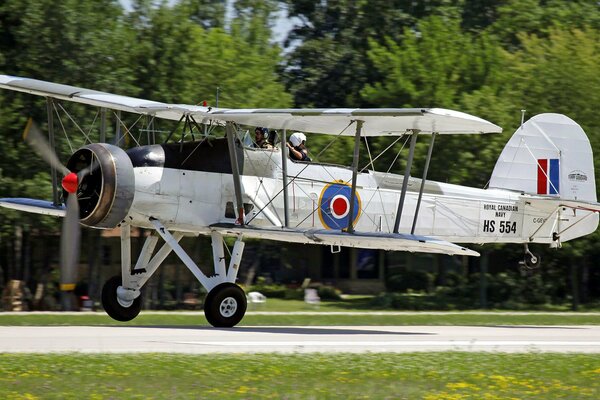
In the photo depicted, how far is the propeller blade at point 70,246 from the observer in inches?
574

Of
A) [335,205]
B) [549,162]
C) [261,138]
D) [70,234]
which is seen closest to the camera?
[70,234]

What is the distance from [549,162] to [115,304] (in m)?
9.14

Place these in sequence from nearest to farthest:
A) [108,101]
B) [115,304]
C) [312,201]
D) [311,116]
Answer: [311,116]
[108,101]
[115,304]
[312,201]

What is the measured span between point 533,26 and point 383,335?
3120cm

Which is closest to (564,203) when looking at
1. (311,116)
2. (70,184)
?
(311,116)

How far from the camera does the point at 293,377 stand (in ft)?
36.3

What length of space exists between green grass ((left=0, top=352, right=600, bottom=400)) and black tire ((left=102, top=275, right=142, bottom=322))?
16.6 ft

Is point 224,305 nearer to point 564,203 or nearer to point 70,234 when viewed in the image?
point 70,234

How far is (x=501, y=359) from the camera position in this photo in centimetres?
1270

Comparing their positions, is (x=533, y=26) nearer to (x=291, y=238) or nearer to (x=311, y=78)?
(x=311, y=78)

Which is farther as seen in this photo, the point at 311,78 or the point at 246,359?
the point at 311,78

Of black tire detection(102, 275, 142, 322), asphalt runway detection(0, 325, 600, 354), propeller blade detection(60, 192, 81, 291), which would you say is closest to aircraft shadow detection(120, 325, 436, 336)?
asphalt runway detection(0, 325, 600, 354)

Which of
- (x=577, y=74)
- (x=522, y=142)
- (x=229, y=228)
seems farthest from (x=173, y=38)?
(x=229, y=228)

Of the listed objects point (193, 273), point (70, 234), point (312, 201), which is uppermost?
point (312, 201)
